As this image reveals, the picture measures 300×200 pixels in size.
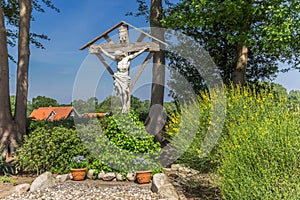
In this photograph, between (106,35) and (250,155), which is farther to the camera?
(106,35)

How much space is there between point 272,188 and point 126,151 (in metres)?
3.15

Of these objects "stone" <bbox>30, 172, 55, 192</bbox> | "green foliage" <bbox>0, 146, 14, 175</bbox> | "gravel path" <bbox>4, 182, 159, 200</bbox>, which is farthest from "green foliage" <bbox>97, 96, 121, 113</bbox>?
"green foliage" <bbox>0, 146, 14, 175</bbox>

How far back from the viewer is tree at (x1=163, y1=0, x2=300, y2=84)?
261 inches

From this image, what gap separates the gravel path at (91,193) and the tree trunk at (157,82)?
412 cm

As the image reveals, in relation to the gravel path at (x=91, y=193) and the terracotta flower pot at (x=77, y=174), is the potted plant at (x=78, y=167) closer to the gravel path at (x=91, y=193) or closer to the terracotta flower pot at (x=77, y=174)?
the terracotta flower pot at (x=77, y=174)

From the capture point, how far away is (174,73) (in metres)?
9.99

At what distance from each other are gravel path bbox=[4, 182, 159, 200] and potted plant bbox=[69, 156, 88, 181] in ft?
1.37

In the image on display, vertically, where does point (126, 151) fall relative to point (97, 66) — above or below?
below

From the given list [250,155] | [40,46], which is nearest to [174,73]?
[40,46]

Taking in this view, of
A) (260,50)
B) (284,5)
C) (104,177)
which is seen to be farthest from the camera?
(260,50)

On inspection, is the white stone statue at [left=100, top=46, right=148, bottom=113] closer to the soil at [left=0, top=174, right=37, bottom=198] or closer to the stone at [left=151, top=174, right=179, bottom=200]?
the stone at [left=151, top=174, right=179, bottom=200]

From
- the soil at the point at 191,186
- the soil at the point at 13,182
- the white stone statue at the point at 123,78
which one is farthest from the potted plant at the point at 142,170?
the soil at the point at 13,182

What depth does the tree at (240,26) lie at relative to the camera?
6617 millimetres

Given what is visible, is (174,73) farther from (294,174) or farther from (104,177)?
(294,174)
